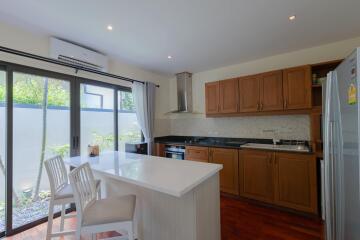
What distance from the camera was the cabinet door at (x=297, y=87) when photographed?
2.46 meters

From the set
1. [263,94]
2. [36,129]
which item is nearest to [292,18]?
[263,94]

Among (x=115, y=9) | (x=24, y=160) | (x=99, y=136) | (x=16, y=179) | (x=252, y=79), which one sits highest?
(x=115, y=9)

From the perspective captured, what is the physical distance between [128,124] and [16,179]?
1.82m

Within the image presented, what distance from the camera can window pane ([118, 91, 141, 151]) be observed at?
3363mm

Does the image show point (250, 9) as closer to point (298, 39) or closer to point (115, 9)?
point (298, 39)

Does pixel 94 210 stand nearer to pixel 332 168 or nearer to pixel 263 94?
pixel 332 168

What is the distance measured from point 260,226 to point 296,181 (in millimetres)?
800

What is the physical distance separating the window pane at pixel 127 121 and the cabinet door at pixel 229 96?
5.98 ft

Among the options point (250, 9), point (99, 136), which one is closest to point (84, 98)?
point (99, 136)

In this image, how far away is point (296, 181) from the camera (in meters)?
2.34

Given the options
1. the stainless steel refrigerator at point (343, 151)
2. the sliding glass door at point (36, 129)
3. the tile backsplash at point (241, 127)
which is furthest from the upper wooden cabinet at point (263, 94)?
the sliding glass door at point (36, 129)

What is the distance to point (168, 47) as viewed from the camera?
263cm

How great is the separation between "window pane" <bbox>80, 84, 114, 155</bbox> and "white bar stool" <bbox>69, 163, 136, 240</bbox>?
1.60 meters

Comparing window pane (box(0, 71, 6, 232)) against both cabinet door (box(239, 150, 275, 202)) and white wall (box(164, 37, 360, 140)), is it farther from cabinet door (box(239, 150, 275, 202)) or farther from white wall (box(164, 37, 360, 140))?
cabinet door (box(239, 150, 275, 202))
